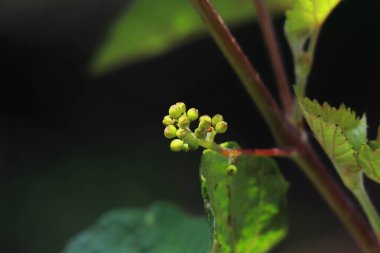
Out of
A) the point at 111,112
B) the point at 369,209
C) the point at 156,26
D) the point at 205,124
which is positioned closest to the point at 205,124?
the point at 205,124

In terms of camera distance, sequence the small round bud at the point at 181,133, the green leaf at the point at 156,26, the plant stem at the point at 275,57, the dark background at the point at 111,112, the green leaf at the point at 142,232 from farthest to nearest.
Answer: the dark background at the point at 111,112, the green leaf at the point at 156,26, the green leaf at the point at 142,232, the plant stem at the point at 275,57, the small round bud at the point at 181,133

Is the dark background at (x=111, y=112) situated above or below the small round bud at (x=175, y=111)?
above

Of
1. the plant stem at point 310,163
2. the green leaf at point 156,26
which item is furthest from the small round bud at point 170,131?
the green leaf at point 156,26

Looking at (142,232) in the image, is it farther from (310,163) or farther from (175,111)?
(175,111)

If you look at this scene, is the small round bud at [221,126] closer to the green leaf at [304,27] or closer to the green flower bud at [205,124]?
the green flower bud at [205,124]

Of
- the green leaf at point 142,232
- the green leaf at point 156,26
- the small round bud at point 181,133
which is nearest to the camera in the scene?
the small round bud at point 181,133

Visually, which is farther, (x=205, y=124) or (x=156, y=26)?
(x=156, y=26)

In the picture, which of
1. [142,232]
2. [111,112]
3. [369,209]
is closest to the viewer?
[369,209]
